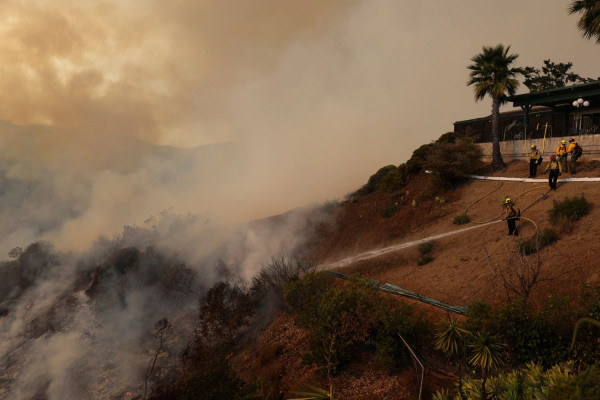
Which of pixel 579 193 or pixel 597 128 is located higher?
pixel 597 128

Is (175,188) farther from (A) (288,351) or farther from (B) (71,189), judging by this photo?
(A) (288,351)

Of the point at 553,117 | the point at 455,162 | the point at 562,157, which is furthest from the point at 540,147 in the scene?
the point at 553,117

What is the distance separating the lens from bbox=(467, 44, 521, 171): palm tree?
2177 cm

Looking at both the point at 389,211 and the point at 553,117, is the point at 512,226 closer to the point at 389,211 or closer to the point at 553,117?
the point at 389,211

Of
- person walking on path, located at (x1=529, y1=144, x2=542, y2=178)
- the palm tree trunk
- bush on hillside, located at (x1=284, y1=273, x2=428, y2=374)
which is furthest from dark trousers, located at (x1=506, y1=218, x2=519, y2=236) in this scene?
the palm tree trunk

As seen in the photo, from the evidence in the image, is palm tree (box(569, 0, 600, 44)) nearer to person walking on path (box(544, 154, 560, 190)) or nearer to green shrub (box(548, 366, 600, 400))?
person walking on path (box(544, 154, 560, 190))

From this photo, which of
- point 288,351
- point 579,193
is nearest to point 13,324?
point 288,351

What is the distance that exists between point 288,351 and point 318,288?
2.66m

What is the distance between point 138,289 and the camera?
2061cm

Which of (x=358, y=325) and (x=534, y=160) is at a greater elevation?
(x=534, y=160)

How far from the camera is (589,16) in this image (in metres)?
19.0

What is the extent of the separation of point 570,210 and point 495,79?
13679mm

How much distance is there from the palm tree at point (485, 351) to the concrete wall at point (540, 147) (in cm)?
1886

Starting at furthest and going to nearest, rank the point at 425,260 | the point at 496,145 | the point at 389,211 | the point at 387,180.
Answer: the point at 387,180
the point at 389,211
the point at 496,145
the point at 425,260
